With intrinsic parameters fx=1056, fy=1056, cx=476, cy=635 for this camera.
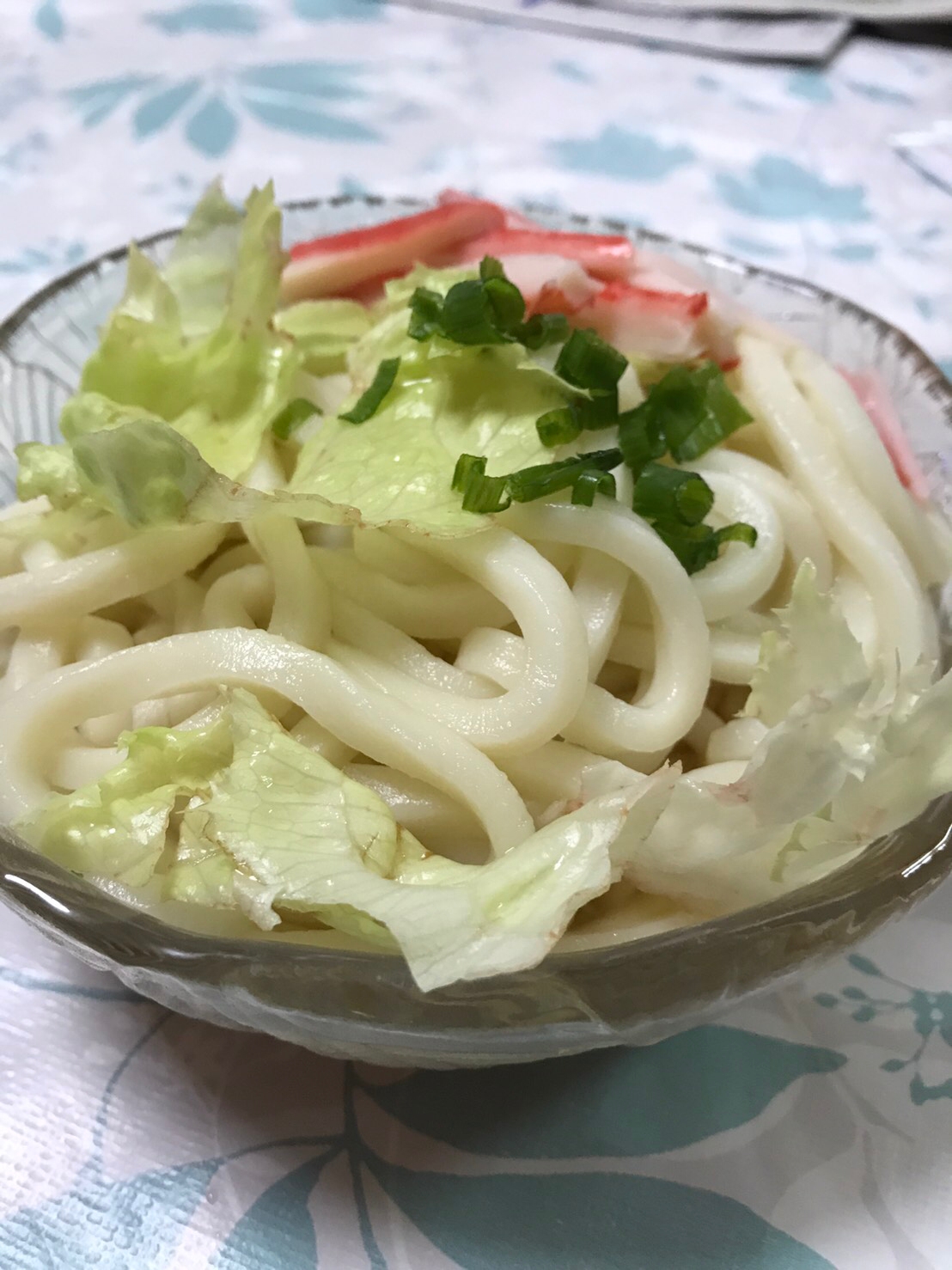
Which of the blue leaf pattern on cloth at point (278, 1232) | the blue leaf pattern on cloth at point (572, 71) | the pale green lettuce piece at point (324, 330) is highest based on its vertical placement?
the pale green lettuce piece at point (324, 330)

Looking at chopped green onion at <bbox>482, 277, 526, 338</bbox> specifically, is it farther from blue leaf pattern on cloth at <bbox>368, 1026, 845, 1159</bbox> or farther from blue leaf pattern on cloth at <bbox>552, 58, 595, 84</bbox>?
blue leaf pattern on cloth at <bbox>552, 58, 595, 84</bbox>

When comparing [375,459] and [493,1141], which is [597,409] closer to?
[375,459]

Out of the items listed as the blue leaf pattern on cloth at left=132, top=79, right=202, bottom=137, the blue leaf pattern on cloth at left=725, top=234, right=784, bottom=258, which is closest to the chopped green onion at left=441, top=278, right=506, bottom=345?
the blue leaf pattern on cloth at left=725, top=234, right=784, bottom=258

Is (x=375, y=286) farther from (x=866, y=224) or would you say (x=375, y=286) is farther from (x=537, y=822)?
(x=866, y=224)

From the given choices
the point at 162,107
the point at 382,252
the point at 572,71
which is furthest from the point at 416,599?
the point at 572,71

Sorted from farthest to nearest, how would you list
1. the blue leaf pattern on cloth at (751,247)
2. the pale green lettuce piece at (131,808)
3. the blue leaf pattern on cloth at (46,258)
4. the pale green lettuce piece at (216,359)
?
the blue leaf pattern on cloth at (751,247) < the blue leaf pattern on cloth at (46,258) < the pale green lettuce piece at (216,359) < the pale green lettuce piece at (131,808)

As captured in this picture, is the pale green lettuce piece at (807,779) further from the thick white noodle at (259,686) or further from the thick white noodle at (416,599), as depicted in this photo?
the thick white noodle at (416,599)

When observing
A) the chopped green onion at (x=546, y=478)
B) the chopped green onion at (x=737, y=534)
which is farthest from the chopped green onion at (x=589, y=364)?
the chopped green onion at (x=737, y=534)
